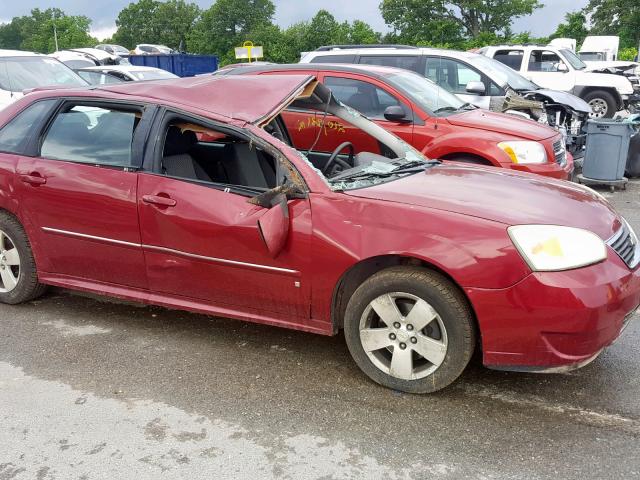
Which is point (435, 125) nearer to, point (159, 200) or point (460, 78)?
point (460, 78)

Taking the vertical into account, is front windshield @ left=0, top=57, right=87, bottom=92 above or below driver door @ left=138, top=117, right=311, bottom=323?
above

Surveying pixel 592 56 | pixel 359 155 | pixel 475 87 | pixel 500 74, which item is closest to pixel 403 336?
pixel 359 155

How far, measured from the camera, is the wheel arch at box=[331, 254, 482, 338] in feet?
10.5

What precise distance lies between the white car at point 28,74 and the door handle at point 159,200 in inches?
271

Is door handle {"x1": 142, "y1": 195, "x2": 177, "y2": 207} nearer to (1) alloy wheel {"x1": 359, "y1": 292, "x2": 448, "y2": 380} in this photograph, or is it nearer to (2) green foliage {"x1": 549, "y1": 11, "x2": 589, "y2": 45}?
(1) alloy wheel {"x1": 359, "y1": 292, "x2": 448, "y2": 380}

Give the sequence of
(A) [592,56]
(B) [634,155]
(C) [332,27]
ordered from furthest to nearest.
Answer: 1. (C) [332,27]
2. (A) [592,56]
3. (B) [634,155]

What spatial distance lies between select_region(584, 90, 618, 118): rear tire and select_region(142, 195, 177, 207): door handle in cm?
1383

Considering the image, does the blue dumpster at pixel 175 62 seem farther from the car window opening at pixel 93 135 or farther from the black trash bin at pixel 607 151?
the car window opening at pixel 93 135

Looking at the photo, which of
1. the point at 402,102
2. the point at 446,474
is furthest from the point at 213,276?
the point at 402,102

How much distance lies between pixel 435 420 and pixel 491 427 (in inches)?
10.5

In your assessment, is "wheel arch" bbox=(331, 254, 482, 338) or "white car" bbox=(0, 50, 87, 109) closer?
"wheel arch" bbox=(331, 254, 482, 338)

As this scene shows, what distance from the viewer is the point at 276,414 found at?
3195 millimetres

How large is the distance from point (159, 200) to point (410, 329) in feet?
5.45

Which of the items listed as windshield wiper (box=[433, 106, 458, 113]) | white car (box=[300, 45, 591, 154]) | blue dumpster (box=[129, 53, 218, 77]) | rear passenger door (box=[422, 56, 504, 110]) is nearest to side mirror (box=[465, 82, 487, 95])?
white car (box=[300, 45, 591, 154])
